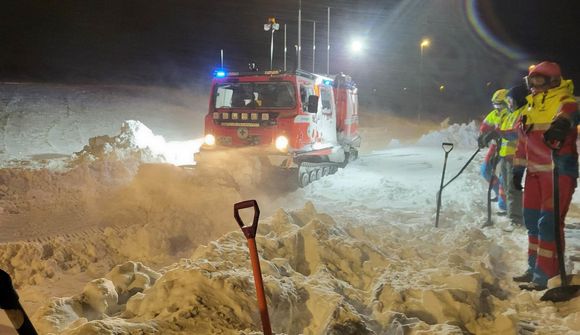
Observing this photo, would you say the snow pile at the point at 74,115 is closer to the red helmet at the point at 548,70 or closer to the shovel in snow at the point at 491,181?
the shovel in snow at the point at 491,181

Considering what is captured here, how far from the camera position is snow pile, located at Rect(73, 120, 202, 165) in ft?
33.9

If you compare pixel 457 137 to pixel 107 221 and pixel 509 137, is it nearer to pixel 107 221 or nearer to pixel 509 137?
pixel 509 137

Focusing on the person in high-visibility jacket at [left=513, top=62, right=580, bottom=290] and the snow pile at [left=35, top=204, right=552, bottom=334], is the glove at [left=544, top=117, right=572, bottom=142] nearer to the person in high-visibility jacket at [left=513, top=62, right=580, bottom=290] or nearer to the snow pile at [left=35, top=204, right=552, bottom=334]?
the person in high-visibility jacket at [left=513, top=62, right=580, bottom=290]

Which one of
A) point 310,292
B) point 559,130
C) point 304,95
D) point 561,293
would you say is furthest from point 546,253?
point 304,95

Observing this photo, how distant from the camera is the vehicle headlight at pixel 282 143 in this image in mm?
8444

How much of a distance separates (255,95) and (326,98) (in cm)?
205

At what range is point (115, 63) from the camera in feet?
127

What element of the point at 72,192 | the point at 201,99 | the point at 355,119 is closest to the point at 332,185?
the point at 355,119

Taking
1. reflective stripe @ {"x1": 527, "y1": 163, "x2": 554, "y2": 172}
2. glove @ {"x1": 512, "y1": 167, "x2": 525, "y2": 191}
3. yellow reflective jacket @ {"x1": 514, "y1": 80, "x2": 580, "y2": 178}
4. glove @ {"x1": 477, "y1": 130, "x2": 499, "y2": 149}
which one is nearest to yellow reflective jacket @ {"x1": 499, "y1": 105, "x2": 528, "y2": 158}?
glove @ {"x1": 477, "y1": 130, "x2": 499, "y2": 149}

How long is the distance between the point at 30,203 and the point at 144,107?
16.1 metres

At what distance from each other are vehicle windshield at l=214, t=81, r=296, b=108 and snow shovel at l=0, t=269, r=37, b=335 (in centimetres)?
741

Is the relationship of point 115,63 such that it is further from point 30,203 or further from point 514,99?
point 514,99

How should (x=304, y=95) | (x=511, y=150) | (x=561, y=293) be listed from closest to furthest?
(x=561, y=293) < (x=511, y=150) < (x=304, y=95)

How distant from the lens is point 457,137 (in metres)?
18.0
